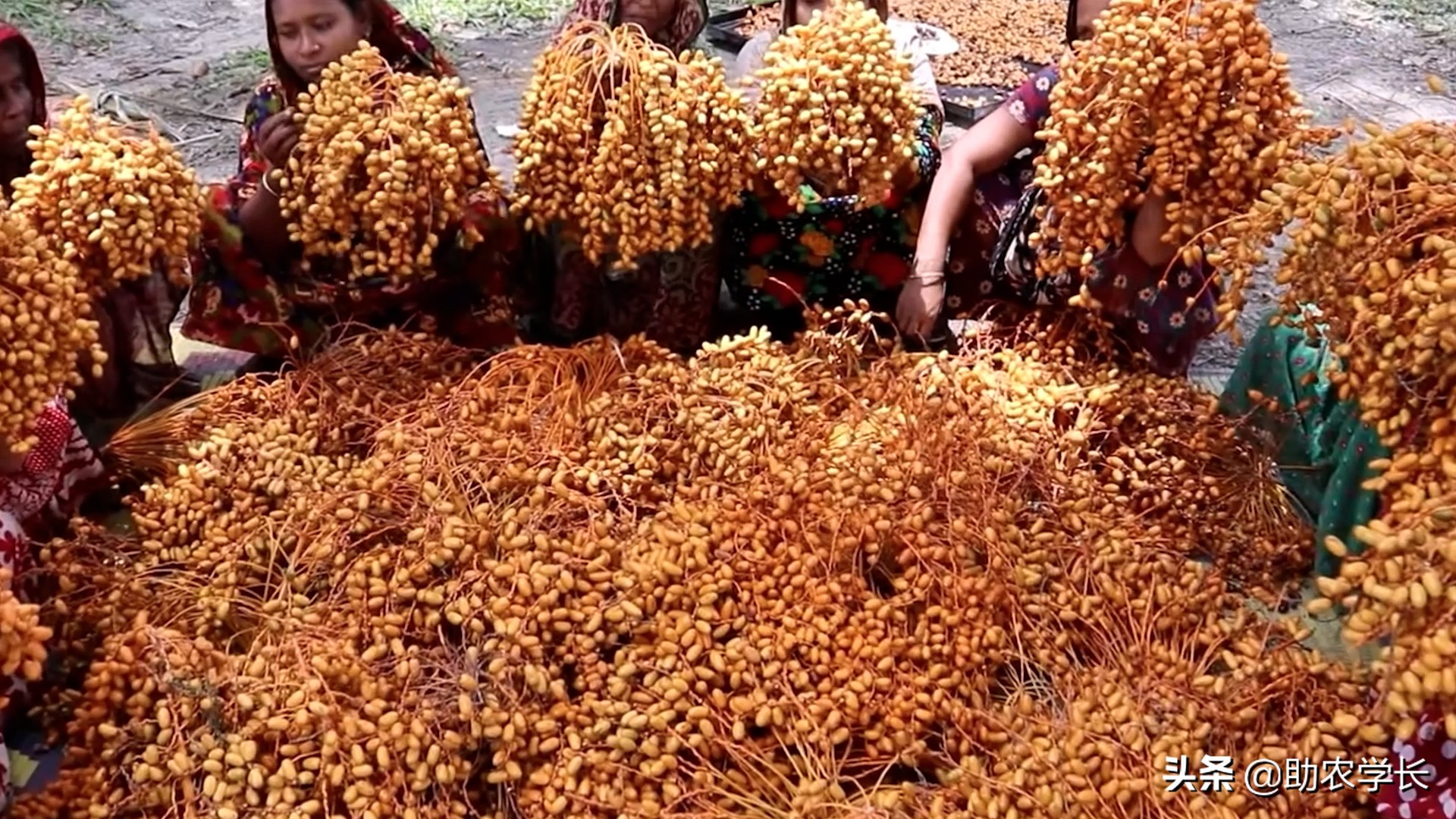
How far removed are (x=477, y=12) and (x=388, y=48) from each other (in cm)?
309

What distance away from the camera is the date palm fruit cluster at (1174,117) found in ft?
5.98

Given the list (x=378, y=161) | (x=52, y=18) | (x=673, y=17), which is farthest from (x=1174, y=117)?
(x=52, y=18)

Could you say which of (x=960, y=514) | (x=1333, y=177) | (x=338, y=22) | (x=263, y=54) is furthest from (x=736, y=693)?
(x=263, y=54)

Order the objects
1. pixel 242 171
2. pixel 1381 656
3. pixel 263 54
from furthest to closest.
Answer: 1. pixel 263 54
2. pixel 242 171
3. pixel 1381 656

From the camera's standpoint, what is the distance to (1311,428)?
6.94 feet

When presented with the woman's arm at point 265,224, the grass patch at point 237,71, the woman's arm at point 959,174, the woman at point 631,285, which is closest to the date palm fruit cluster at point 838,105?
the woman's arm at point 959,174

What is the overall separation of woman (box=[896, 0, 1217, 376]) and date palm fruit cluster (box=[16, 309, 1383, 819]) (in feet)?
0.50

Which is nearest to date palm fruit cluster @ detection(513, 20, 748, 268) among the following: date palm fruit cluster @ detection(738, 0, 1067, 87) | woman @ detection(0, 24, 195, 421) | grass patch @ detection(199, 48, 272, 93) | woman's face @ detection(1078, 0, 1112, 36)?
woman's face @ detection(1078, 0, 1112, 36)

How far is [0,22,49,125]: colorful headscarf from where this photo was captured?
2090mm

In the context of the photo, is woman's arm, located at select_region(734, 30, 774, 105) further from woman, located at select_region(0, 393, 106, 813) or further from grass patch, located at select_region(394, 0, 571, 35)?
grass patch, located at select_region(394, 0, 571, 35)

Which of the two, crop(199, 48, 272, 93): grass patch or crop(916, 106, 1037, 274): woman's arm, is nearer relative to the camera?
crop(916, 106, 1037, 274): woman's arm

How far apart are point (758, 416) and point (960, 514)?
409 millimetres

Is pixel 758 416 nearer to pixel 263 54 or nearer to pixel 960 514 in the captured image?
pixel 960 514

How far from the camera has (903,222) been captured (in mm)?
2488
